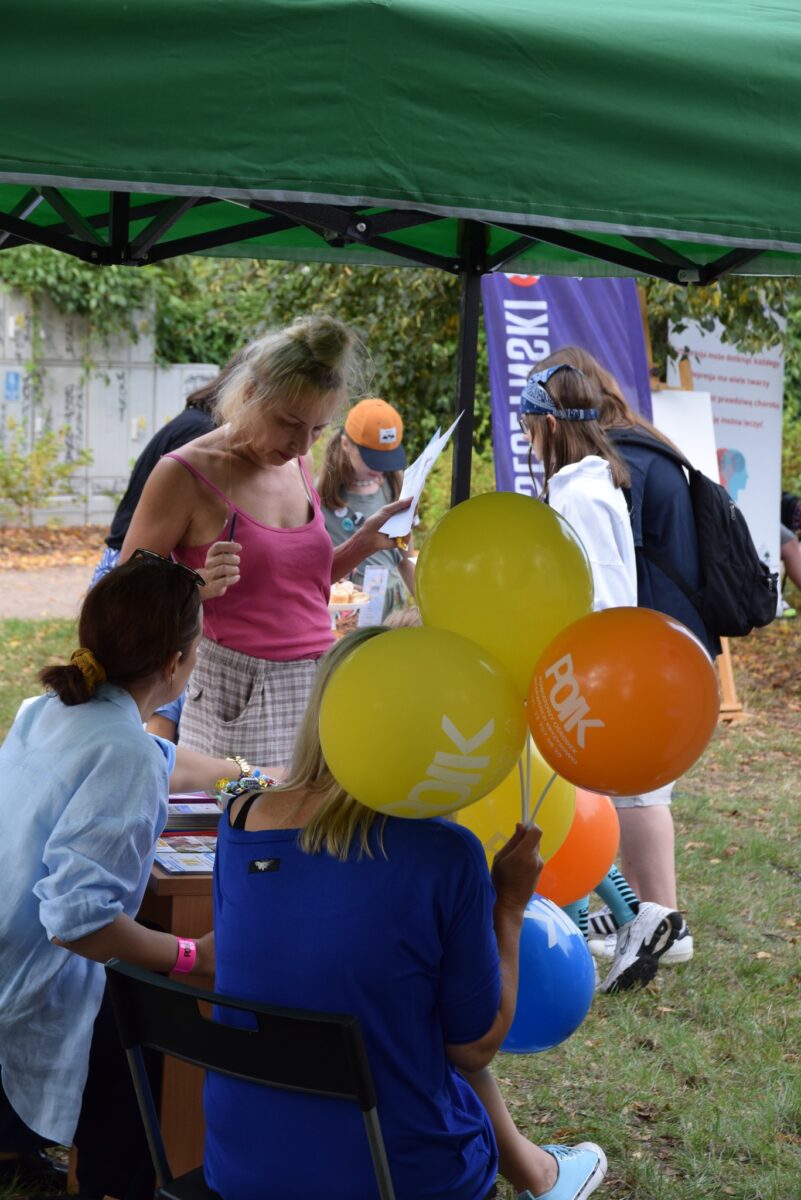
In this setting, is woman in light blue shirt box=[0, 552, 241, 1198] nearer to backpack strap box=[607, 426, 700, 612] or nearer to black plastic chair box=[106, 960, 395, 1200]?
black plastic chair box=[106, 960, 395, 1200]

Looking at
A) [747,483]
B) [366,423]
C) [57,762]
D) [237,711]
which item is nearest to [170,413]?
[747,483]

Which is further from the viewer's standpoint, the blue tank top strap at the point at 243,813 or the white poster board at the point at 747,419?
the white poster board at the point at 747,419

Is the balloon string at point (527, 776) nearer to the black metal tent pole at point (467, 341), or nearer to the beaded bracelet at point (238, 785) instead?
the beaded bracelet at point (238, 785)

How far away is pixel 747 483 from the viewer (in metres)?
7.96

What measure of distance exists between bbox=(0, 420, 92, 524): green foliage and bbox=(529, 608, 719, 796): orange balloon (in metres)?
11.6

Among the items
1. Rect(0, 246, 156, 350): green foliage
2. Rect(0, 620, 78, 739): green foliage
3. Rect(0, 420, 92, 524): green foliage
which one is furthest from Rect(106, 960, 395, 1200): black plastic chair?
Rect(0, 246, 156, 350): green foliage

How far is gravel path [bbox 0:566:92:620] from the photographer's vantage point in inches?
389

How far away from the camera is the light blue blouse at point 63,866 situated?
2.15m

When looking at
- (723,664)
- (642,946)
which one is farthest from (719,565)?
(723,664)

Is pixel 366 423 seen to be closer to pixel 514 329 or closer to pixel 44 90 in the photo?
pixel 514 329

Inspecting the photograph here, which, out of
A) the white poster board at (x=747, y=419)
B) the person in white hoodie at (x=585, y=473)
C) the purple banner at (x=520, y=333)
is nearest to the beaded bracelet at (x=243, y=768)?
the person in white hoodie at (x=585, y=473)

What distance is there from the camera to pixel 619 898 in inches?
159

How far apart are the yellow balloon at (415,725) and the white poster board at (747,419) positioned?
6298 mm

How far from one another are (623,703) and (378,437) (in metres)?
3.40
